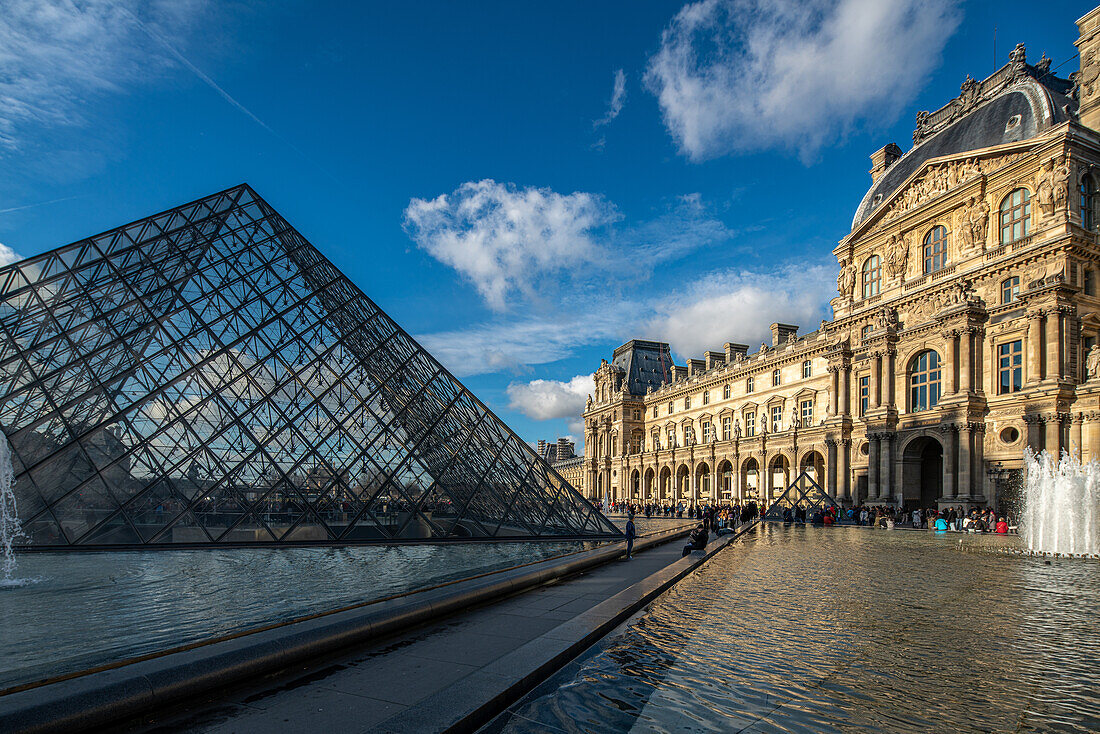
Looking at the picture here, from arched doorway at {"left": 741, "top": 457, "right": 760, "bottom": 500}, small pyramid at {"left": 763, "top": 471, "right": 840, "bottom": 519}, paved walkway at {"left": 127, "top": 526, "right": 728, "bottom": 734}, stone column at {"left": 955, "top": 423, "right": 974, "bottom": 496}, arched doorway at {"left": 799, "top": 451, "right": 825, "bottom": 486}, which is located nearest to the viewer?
paved walkway at {"left": 127, "top": 526, "right": 728, "bottom": 734}

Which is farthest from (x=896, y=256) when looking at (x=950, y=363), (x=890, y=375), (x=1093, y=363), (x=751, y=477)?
(x=751, y=477)

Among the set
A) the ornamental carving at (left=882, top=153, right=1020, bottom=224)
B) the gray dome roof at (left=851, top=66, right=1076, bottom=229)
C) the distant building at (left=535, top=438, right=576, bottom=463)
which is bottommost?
the distant building at (left=535, top=438, right=576, bottom=463)

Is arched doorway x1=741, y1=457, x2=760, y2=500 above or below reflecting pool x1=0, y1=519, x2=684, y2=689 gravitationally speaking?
below

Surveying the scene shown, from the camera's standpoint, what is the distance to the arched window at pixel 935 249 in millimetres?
35312

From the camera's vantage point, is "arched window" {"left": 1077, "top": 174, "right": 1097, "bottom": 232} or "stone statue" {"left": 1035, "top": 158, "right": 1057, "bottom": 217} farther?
"arched window" {"left": 1077, "top": 174, "right": 1097, "bottom": 232}

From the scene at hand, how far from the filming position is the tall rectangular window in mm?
29562

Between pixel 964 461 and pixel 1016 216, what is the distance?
12597 mm

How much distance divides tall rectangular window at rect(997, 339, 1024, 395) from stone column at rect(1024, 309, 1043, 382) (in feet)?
2.75

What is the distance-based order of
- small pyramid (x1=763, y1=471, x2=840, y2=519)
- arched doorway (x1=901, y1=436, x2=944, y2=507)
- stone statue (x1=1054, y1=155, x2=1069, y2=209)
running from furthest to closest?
1. small pyramid (x1=763, y1=471, x2=840, y2=519)
2. arched doorway (x1=901, y1=436, x2=944, y2=507)
3. stone statue (x1=1054, y1=155, x2=1069, y2=209)

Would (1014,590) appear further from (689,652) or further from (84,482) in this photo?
(84,482)

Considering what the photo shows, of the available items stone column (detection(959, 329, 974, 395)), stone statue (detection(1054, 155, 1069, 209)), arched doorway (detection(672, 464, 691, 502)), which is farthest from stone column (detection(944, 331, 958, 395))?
arched doorway (detection(672, 464, 691, 502))

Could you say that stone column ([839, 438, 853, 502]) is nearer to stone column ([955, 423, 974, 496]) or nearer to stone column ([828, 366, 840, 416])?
stone column ([828, 366, 840, 416])

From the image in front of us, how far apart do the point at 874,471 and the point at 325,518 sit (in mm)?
30204

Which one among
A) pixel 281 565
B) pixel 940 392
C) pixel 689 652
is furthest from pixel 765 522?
pixel 689 652
